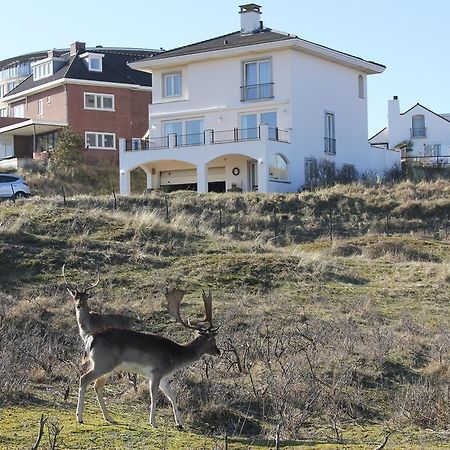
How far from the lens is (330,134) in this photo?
5225cm

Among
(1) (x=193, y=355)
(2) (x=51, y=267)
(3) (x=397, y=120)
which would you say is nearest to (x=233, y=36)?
(3) (x=397, y=120)

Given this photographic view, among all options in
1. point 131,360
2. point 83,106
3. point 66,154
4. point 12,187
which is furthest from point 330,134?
point 131,360

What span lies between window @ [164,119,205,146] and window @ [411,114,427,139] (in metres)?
27.6

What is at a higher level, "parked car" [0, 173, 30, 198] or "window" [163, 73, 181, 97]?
"window" [163, 73, 181, 97]

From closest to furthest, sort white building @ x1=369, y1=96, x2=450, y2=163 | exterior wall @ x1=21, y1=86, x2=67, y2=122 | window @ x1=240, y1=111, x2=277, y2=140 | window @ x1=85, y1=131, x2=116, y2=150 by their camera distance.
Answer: window @ x1=240, y1=111, x2=277, y2=140
window @ x1=85, y1=131, x2=116, y2=150
exterior wall @ x1=21, y1=86, x2=67, y2=122
white building @ x1=369, y1=96, x2=450, y2=163

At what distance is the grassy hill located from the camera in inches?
447

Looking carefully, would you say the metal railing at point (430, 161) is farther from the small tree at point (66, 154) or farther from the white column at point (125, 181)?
the small tree at point (66, 154)

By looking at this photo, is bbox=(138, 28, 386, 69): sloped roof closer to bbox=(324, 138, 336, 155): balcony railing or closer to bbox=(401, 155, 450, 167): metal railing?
bbox=(324, 138, 336, 155): balcony railing

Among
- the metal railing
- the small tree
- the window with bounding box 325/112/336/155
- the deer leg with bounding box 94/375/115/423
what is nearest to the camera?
the deer leg with bounding box 94/375/115/423

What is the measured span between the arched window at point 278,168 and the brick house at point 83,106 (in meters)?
16.9

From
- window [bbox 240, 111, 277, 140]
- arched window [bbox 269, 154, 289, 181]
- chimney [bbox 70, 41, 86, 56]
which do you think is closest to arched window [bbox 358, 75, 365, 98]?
window [bbox 240, 111, 277, 140]

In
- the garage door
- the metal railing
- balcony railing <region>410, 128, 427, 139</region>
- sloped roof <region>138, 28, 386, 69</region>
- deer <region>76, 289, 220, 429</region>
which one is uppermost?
sloped roof <region>138, 28, 386, 69</region>

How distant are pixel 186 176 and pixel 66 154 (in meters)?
9.11

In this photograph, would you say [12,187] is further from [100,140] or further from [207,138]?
[100,140]
